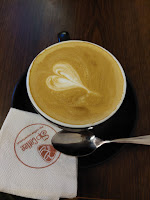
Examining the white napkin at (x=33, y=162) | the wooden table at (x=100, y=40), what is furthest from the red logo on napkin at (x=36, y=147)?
the wooden table at (x=100, y=40)

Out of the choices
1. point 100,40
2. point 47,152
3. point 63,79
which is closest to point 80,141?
point 47,152

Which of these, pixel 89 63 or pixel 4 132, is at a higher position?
pixel 89 63

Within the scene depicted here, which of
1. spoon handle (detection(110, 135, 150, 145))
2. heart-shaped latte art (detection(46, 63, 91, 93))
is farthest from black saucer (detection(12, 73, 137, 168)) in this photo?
heart-shaped latte art (detection(46, 63, 91, 93))

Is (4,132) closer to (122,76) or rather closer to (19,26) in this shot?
(122,76)

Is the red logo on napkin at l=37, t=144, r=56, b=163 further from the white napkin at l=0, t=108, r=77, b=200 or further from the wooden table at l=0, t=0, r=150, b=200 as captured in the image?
the wooden table at l=0, t=0, r=150, b=200

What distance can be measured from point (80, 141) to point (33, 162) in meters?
0.17

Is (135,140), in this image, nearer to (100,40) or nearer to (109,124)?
(109,124)

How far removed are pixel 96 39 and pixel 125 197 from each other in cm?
70

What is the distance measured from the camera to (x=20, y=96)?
2.44ft

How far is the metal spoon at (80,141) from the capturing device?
62 cm

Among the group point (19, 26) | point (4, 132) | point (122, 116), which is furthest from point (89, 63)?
point (19, 26)

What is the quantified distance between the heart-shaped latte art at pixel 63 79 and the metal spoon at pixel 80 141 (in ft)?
0.53

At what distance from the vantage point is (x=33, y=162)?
1.91 ft

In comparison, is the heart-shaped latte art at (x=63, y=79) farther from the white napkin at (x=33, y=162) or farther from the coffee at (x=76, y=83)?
the white napkin at (x=33, y=162)
